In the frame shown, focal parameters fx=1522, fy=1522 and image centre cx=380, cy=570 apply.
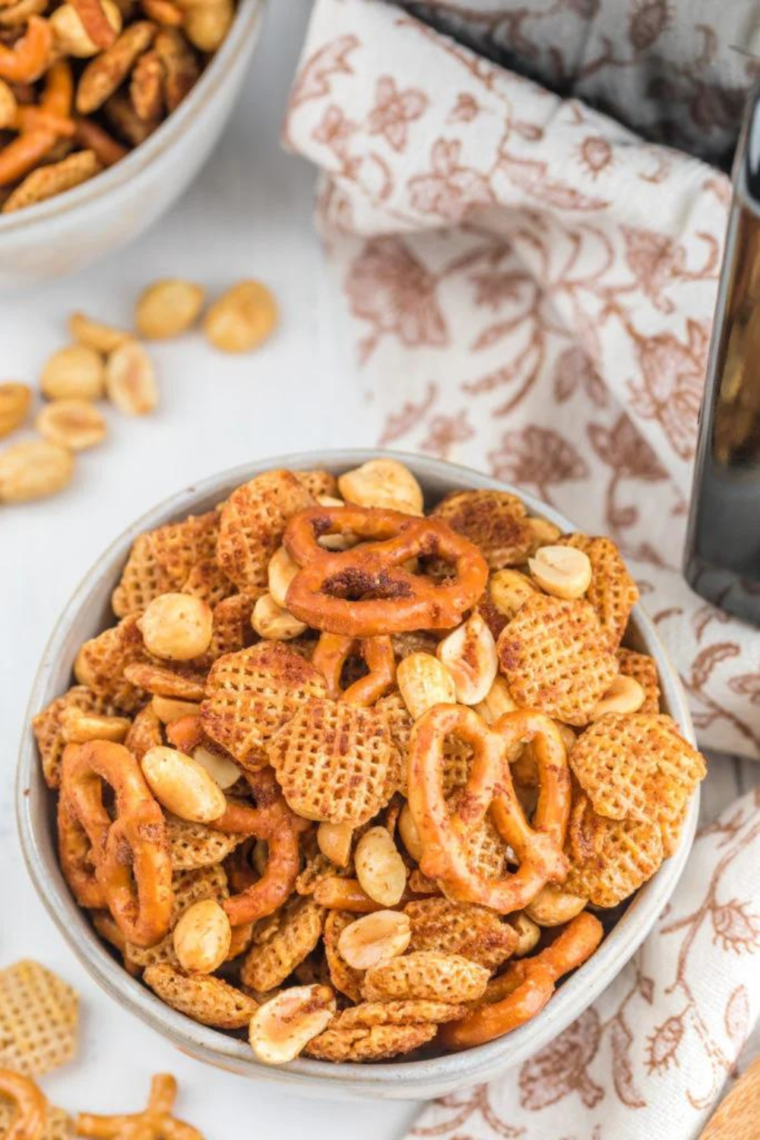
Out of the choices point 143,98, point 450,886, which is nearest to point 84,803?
point 450,886

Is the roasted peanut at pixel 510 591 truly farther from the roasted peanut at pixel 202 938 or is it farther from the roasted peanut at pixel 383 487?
the roasted peanut at pixel 202 938

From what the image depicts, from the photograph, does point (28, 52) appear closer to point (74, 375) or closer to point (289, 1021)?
point (74, 375)

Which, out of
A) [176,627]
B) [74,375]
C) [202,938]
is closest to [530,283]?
[74,375]

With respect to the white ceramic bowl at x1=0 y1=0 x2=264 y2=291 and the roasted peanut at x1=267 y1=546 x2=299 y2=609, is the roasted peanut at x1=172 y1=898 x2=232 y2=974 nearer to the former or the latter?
the roasted peanut at x1=267 y1=546 x2=299 y2=609

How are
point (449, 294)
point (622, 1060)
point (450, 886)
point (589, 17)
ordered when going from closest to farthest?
point (450, 886), point (622, 1060), point (589, 17), point (449, 294)

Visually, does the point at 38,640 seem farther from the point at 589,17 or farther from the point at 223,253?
the point at 589,17
